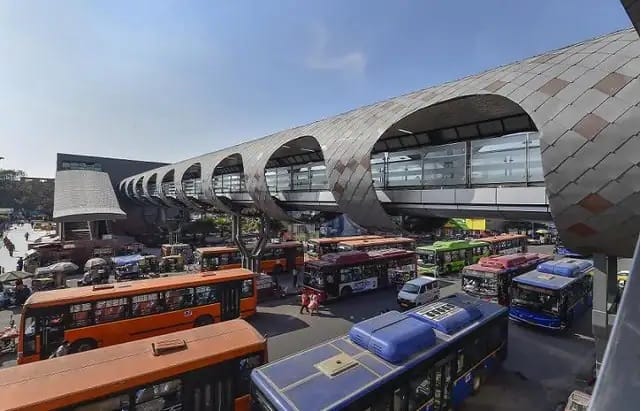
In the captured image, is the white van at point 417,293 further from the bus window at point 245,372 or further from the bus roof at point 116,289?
the bus window at point 245,372

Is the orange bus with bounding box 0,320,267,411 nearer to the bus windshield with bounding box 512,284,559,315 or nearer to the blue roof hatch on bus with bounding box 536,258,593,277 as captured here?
the bus windshield with bounding box 512,284,559,315

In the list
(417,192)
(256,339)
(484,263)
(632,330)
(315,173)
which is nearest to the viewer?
(632,330)

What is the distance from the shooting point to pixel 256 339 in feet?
26.0

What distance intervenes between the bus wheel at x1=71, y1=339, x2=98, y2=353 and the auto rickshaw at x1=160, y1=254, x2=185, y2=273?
1430 centimetres

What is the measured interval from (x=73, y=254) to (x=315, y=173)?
22825mm

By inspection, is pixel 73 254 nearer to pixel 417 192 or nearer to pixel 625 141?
pixel 417 192

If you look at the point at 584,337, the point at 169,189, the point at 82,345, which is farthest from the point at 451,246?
the point at 169,189

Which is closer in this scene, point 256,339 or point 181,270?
point 256,339

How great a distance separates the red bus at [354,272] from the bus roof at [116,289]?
4362mm

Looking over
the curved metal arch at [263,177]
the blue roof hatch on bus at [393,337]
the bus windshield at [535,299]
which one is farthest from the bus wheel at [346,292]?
the blue roof hatch on bus at [393,337]

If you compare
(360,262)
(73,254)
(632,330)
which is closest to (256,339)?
(632,330)

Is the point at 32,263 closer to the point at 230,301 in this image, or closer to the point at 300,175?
the point at 230,301

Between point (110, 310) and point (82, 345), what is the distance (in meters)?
1.20

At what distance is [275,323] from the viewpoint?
14117mm
